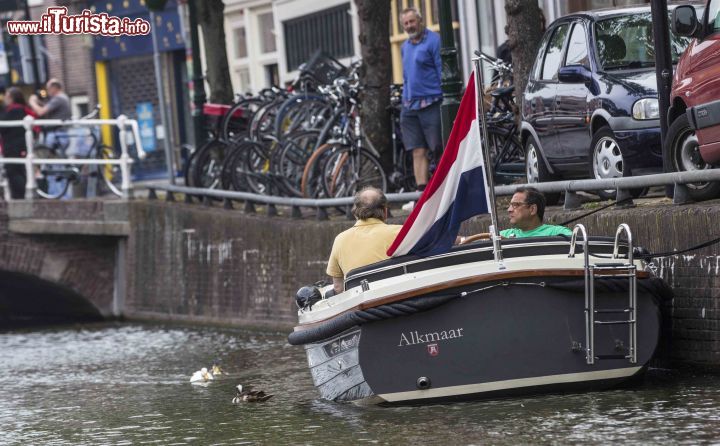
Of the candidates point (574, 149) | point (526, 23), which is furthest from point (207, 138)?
point (574, 149)

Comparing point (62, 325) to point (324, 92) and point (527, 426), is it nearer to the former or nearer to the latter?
point (324, 92)

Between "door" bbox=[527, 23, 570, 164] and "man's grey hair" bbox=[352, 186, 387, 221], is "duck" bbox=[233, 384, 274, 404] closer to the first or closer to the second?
"man's grey hair" bbox=[352, 186, 387, 221]

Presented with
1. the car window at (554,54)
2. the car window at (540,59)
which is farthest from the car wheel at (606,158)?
the car window at (540,59)

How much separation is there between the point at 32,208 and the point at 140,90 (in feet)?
A: 50.8

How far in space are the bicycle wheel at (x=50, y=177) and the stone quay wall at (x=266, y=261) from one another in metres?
2.00

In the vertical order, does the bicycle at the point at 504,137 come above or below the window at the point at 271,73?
below

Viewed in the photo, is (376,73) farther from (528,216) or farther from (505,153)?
(528,216)

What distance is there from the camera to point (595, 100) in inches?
581

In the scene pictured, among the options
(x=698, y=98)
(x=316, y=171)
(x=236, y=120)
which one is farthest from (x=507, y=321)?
(x=236, y=120)

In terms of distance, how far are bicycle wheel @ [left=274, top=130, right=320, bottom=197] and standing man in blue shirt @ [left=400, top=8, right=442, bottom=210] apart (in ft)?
7.29

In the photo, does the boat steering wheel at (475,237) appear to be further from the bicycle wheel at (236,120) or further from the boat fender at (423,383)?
the bicycle wheel at (236,120)

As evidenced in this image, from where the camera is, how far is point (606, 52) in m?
15.1

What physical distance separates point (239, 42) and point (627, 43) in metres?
22.0

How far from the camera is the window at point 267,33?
35156mm
